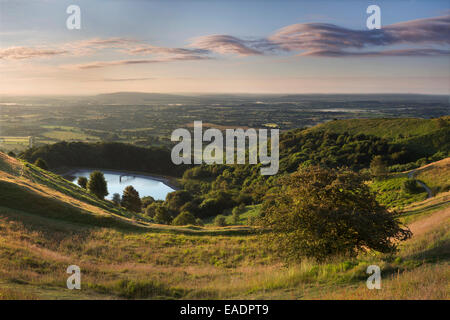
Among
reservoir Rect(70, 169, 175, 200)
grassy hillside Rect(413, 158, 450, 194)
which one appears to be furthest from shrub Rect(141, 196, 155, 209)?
grassy hillside Rect(413, 158, 450, 194)

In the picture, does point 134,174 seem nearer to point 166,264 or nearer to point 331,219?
point 166,264

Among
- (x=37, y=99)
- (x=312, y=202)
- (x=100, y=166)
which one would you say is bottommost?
(x=100, y=166)

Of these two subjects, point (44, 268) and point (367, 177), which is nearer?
point (44, 268)

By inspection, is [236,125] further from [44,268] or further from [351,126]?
[44,268]

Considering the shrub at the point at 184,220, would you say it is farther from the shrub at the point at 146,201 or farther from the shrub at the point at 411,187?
the shrub at the point at 146,201
